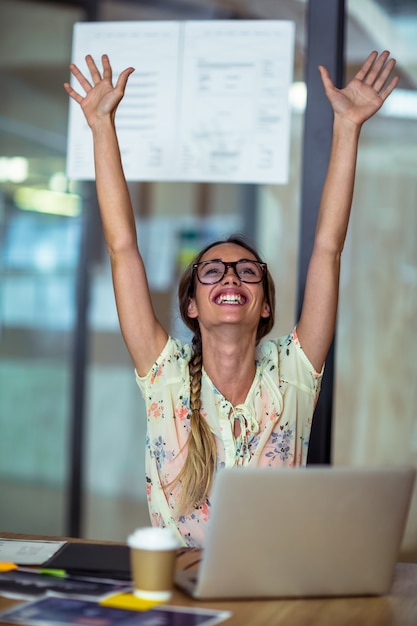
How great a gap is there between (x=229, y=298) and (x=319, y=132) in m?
0.73

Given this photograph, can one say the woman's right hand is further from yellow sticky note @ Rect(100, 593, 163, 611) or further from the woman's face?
yellow sticky note @ Rect(100, 593, 163, 611)

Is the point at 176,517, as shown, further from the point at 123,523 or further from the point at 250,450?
the point at 123,523

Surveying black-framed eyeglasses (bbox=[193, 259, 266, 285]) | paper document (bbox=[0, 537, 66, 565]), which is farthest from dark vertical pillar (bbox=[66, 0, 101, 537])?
paper document (bbox=[0, 537, 66, 565])

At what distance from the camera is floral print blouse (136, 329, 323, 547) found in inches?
86.7

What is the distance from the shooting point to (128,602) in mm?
1388

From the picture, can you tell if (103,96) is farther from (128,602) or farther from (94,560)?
(128,602)

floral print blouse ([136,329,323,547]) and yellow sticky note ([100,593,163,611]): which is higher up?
floral print blouse ([136,329,323,547])

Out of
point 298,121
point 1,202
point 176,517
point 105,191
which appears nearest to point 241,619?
point 176,517

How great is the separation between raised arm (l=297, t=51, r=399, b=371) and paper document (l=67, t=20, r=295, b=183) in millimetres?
486

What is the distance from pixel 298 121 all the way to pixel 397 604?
8.41ft

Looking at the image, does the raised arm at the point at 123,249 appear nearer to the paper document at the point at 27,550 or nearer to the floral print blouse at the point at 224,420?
the floral print blouse at the point at 224,420

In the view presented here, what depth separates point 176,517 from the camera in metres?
2.17

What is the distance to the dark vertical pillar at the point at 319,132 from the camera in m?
2.69

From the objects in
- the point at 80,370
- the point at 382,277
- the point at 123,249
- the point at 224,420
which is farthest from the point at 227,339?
the point at 80,370
